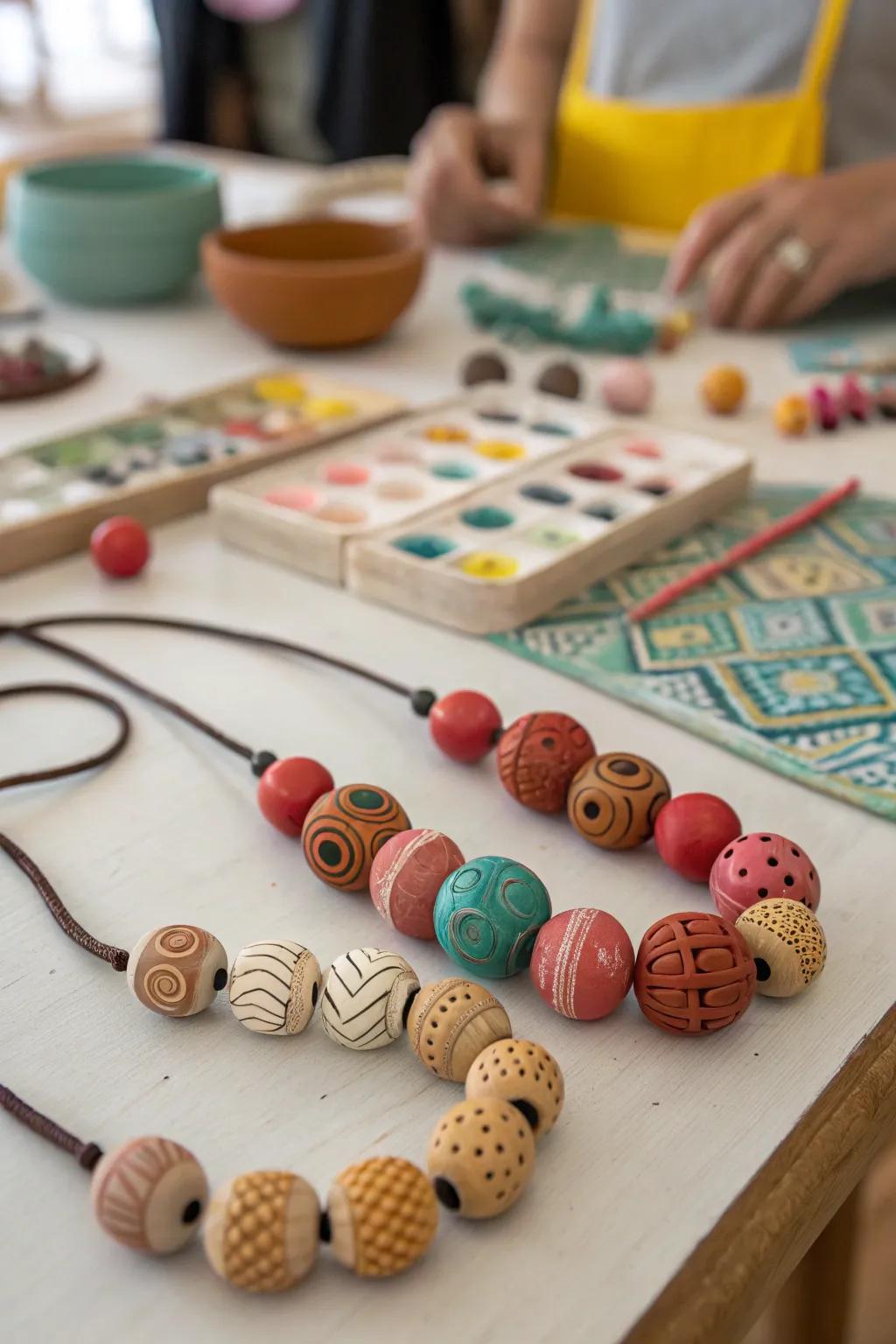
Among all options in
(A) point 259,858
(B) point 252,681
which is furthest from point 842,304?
(A) point 259,858

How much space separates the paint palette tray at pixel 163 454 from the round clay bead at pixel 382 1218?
1.75ft

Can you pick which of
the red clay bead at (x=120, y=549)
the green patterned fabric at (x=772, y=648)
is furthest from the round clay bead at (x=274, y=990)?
the red clay bead at (x=120, y=549)

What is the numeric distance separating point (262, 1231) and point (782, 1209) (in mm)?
164

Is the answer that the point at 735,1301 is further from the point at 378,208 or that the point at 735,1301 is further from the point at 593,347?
the point at 378,208

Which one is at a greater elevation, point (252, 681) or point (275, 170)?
point (275, 170)

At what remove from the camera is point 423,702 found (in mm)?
649

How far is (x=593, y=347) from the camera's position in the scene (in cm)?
118

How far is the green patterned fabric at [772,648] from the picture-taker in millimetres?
630

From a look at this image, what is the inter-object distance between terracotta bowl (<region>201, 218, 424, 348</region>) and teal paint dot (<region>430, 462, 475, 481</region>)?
0.28m

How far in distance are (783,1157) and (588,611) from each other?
1.31ft

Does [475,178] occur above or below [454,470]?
above

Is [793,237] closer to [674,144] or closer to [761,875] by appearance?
[674,144]

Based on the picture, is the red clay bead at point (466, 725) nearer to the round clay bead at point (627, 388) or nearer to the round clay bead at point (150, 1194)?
the round clay bead at point (150, 1194)

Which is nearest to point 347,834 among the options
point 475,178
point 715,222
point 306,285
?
point 306,285
